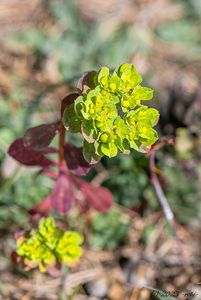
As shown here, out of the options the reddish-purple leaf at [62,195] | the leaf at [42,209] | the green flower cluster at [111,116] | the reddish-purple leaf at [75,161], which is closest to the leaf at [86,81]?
the green flower cluster at [111,116]

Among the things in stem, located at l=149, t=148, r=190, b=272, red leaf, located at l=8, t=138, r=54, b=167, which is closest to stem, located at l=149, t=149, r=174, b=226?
stem, located at l=149, t=148, r=190, b=272

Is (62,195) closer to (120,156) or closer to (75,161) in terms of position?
(75,161)

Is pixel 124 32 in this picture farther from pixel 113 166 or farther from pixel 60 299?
pixel 60 299

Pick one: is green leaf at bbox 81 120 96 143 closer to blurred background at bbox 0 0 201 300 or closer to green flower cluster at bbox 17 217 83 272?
green flower cluster at bbox 17 217 83 272

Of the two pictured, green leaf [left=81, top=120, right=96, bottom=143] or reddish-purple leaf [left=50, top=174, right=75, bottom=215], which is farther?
reddish-purple leaf [left=50, top=174, right=75, bottom=215]

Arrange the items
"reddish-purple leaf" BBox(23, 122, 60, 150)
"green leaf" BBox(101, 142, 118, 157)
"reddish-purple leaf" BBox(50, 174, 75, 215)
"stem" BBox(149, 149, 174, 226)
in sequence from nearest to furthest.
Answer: "green leaf" BBox(101, 142, 118, 157)
"reddish-purple leaf" BBox(23, 122, 60, 150)
"reddish-purple leaf" BBox(50, 174, 75, 215)
"stem" BBox(149, 149, 174, 226)

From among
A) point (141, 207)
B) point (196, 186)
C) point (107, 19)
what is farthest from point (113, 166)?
point (107, 19)

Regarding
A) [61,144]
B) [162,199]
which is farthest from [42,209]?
[162,199]
